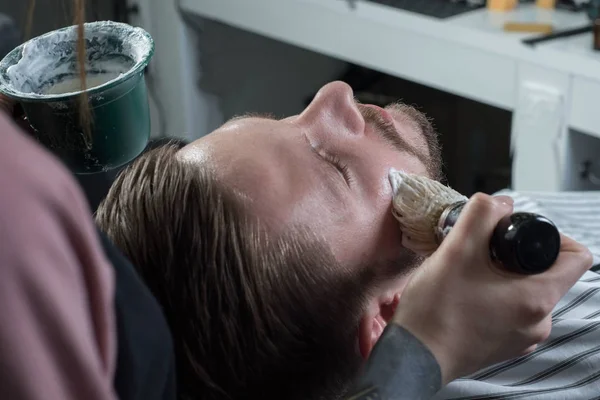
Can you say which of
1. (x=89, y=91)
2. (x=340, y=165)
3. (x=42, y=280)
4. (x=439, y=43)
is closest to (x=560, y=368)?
(x=340, y=165)

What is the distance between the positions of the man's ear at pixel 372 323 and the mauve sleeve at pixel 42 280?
609mm

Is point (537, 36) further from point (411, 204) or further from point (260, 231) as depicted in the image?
point (260, 231)

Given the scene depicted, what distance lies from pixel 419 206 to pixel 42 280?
0.68 m

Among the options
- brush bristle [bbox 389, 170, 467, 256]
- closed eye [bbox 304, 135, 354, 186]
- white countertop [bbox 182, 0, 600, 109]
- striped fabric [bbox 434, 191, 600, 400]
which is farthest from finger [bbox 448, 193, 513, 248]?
white countertop [bbox 182, 0, 600, 109]

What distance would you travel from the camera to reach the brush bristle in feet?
3.20

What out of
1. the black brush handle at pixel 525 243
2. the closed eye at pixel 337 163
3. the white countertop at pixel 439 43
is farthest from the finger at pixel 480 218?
the white countertop at pixel 439 43

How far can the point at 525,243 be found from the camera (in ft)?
2.60

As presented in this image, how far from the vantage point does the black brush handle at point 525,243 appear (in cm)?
79

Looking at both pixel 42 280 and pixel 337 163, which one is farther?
pixel 337 163

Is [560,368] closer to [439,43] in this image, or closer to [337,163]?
[337,163]

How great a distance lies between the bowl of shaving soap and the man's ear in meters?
0.35

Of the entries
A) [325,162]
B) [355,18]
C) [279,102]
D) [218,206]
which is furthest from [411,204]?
[279,102]

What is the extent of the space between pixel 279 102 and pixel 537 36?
1.44 meters

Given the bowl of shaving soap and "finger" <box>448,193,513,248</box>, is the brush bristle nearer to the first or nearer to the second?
"finger" <box>448,193,513,248</box>
